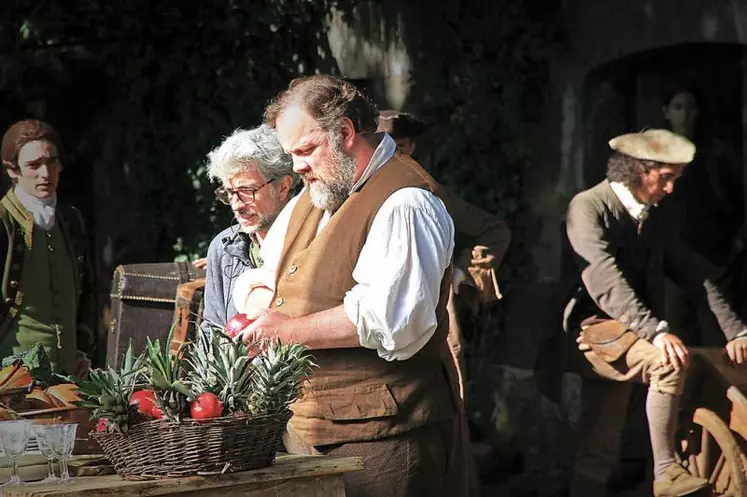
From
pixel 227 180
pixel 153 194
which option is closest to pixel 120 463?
pixel 227 180

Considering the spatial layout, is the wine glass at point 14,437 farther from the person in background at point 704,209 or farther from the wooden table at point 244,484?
the person in background at point 704,209

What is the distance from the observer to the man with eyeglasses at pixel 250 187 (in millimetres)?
5004

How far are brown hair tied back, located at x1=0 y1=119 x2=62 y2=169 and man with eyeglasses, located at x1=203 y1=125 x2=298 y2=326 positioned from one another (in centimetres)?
202

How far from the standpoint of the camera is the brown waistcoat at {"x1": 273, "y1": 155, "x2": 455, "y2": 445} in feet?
13.9

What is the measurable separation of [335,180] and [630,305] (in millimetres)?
2638

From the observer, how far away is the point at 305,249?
4.37 m

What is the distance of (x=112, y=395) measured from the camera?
3635mm

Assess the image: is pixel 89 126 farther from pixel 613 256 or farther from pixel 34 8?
pixel 613 256

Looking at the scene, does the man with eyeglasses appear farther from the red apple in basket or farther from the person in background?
the person in background

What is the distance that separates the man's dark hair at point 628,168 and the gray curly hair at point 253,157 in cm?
220

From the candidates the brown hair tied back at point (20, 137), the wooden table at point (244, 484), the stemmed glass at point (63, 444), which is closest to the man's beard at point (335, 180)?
the wooden table at point (244, 484)

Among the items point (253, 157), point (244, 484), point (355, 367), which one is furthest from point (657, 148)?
point (244, 484)

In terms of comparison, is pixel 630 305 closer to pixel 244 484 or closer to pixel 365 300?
pixel 365 300

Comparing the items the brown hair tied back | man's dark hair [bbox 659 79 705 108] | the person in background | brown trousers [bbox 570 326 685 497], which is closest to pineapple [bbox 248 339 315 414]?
brown trousers [bbox 570 326 685 497]
